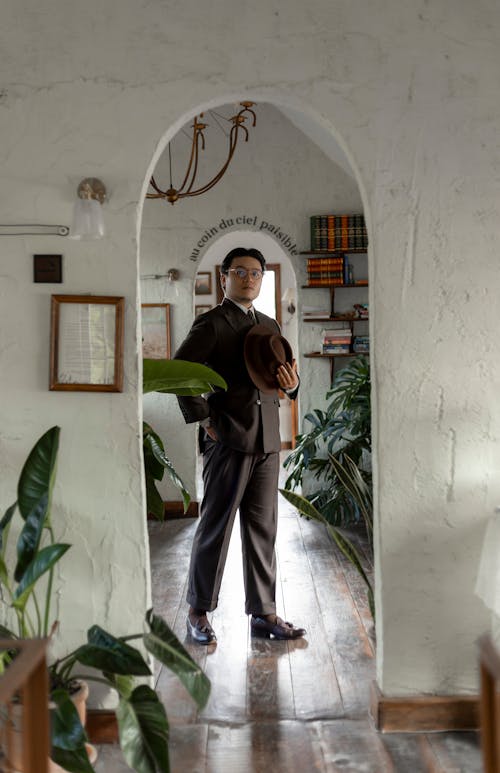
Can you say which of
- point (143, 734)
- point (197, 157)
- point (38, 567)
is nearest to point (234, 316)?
point (38, 567)

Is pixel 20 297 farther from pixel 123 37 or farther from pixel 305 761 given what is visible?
pixel 305 761

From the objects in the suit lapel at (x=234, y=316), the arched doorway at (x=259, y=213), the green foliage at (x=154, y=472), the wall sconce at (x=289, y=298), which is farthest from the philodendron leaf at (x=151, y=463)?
the wall sconce at (x=289, y=298)

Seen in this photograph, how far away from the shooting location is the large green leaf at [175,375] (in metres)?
3.10

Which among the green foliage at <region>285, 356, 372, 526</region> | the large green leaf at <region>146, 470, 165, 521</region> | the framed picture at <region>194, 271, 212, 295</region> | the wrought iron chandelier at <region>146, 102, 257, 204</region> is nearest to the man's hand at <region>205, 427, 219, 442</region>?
the large green leaf at <region>146, 470, 165, 521</region>

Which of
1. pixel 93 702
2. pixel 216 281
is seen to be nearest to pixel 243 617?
pixel 93 702

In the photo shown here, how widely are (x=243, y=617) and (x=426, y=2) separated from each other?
2.94m

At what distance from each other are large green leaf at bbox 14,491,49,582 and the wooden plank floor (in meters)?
0.80

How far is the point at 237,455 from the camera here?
3732 mm

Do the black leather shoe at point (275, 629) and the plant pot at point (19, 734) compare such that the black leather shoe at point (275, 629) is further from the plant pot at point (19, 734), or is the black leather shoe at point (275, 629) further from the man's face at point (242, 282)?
the man's face at point (242, 282)

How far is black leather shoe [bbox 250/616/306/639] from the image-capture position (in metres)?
3.80

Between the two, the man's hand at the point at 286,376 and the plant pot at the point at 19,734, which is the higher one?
the man's hand at the point at 286,376

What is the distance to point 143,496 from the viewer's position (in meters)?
2.86

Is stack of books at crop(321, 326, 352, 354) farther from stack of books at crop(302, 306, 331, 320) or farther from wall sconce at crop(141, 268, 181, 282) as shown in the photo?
wall sconce at crop(141, 268, 181, 282)

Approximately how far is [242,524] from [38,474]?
1.49 meters
